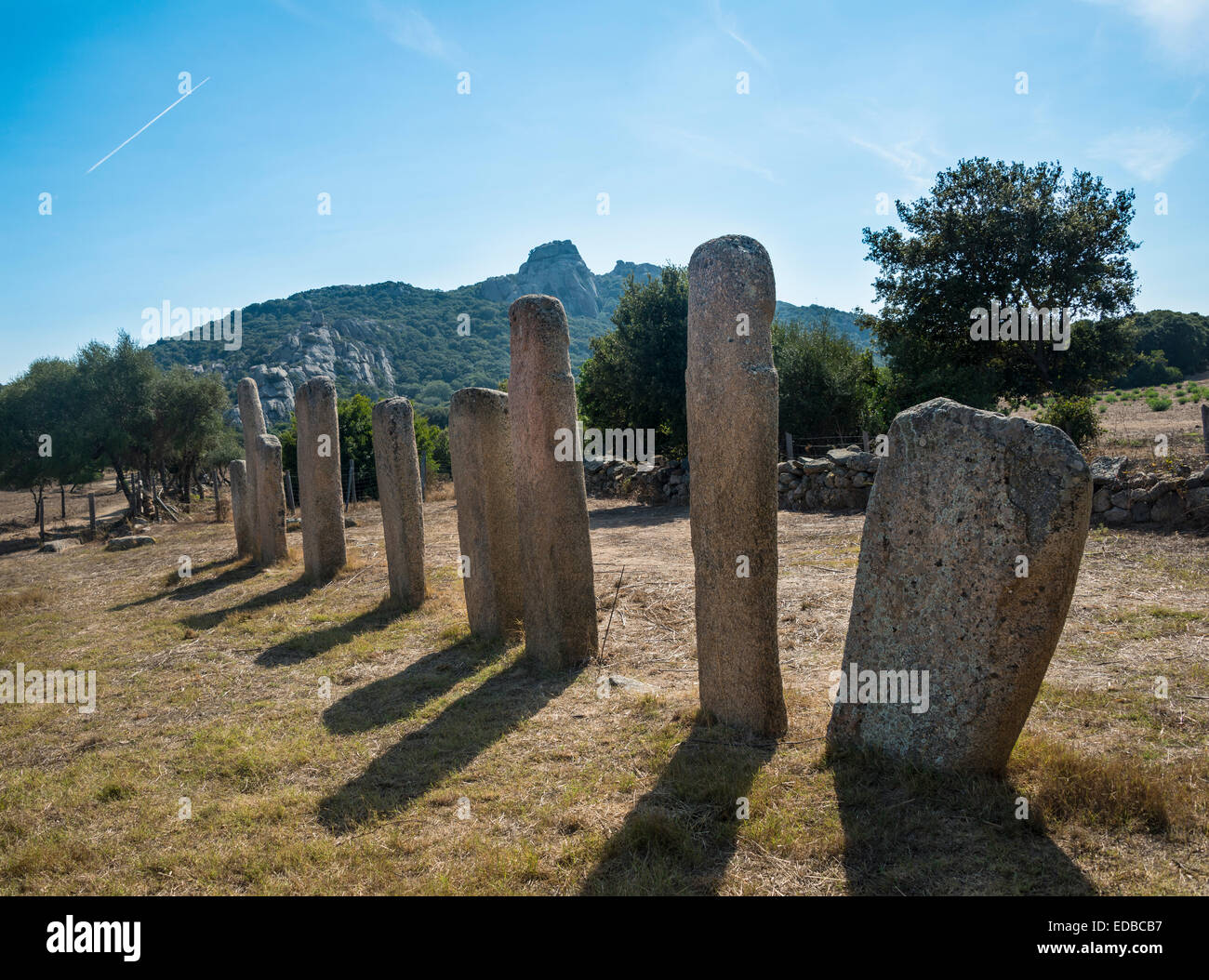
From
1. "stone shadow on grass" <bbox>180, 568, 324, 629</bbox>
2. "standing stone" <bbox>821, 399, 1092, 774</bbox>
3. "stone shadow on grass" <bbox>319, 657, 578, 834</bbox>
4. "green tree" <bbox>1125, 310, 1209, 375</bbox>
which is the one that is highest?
"green tree" <bbox>1125, 310, 1209, 375</bbox>

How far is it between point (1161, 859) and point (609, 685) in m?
3.76

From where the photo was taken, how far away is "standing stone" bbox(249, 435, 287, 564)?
13078 millimetres

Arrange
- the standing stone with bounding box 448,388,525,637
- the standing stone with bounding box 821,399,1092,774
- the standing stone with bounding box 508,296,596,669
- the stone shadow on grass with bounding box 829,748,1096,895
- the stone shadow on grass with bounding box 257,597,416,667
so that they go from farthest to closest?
the stone shadow on grass with bounding box 257,597,416,667, the standing stone with bounding box 448,388,525,637, the standing stone with bounding box 508,296,596,669, the standing stone with bounding box 821,399,1092,774, the stone shadow on grass with bounding box 829,748,1096,895

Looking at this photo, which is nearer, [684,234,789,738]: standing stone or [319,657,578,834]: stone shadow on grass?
[319,657,578,834]: stone shadow on grass

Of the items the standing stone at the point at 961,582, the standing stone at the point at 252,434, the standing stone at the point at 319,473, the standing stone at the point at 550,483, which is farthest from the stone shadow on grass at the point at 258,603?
the standing stone at the point at 961,582

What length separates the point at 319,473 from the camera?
1130 centimetres

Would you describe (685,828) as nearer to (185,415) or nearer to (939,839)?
(939,839)

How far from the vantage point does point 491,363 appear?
62.4 meters

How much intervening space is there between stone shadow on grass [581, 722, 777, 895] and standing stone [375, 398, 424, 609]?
5.68 m

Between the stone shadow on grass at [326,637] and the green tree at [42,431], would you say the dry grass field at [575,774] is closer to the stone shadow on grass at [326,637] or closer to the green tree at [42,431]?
the stone shadow on grass at [326,637]

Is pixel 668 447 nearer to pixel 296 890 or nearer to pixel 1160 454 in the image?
pixel 1160 454

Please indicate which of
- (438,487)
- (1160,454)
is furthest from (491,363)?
(1160,454)

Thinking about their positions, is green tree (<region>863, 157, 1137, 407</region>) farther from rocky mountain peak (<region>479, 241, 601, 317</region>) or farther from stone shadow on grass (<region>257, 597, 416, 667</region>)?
rocky mountain peak (<region>479, 241, 601, 317</region>)

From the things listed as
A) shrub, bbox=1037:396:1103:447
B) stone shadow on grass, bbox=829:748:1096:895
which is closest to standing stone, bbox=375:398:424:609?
stone shadow on grass, bbox=829:748:1096:895
